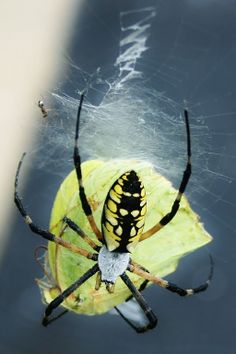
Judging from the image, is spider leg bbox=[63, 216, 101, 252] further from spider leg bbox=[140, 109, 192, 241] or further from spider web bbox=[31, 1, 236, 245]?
spider web bbox=[31, 1, 236, 245]

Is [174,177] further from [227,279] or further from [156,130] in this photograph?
[227,279]

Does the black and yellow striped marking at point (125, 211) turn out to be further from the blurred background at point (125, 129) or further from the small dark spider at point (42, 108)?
the blurred background at point (125, 129)

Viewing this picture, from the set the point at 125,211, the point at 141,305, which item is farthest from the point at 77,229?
the point at 141,305

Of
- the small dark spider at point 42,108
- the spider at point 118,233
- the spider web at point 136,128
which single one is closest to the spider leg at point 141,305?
the spider at point 118,233

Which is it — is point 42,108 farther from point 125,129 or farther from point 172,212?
point 172,212

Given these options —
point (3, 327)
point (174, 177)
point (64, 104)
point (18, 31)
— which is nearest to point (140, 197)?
point (64, 104)
